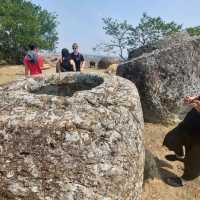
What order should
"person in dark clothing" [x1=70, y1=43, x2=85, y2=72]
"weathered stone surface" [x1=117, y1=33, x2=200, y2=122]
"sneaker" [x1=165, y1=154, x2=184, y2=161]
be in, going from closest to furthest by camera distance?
"sneaker" [x1=165, y1=154, x2=184, y2=161], "weathered stone surface" [x1=117, y1=33, x2=200, y2=122], "person in dark clothing" [x1=70, y1=43, x2=85, y2=72]

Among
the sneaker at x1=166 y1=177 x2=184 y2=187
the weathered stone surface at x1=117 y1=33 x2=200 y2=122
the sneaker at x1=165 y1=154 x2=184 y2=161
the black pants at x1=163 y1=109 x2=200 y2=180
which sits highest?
the weathered stone surface at x1=117 y1=33 x2=200 y2=122

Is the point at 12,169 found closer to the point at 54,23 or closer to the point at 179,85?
the point at 179,85

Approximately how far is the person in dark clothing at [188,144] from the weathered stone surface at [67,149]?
9.64 feet

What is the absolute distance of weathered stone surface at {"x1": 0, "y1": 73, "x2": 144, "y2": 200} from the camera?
468 cm

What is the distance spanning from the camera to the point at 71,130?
471 centimetres

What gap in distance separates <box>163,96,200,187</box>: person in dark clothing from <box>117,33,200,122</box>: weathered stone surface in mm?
2615

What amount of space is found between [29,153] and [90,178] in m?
0.65

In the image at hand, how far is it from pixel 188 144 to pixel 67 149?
151 inches

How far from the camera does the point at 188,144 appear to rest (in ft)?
26.4

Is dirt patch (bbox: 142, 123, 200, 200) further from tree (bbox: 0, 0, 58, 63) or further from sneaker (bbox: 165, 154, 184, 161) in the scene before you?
tree (bbox: 0, 0, 58, 63)

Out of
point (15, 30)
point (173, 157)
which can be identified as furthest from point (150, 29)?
point (173, 157)

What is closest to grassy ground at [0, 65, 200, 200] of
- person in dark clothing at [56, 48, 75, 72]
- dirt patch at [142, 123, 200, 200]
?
dirt patch at [142, 123, 200, 200]

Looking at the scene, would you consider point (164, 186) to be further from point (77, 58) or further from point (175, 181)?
point (77, 58)

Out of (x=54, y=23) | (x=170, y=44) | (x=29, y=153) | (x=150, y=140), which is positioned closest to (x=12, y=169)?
(x=29, y=153)
